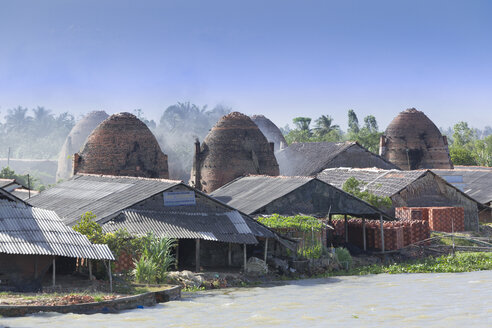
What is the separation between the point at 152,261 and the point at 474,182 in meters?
27.0

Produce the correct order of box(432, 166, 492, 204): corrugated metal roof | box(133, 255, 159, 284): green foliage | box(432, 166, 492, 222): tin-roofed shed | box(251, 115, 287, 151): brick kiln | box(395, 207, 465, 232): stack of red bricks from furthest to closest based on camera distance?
box(251, 115, 287, 151): brick kiln
box(432, 166, 492, 204): corrugated metal roof
box(432, 166, 492, 222): tin-roofed shed
box(395, 207, 465, 232): stack of red bricks
box(133, 255, 159, 284): green foliage

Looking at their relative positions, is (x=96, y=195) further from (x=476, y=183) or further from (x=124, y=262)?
(x=476, y=183)

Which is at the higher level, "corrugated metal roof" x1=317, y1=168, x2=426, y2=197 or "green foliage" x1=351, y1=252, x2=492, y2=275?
"corrugated metal roof" x1=317, y1=168, x2=426, y2=197

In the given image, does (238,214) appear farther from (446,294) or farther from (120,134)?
(120,134)

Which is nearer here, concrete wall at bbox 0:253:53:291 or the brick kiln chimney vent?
concrete wall at bbox 0:253:53:291

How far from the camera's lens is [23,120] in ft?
447

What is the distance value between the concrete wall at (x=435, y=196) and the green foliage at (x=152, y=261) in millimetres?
15375

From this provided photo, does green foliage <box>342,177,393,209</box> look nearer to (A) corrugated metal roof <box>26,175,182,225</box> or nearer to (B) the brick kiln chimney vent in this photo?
(B) the brick kiln chimney vent

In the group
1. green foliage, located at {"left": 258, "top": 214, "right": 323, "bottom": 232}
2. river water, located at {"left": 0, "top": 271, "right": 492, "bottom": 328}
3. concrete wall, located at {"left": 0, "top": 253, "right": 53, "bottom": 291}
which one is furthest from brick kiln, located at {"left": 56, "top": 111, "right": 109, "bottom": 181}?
concrete wall, located at {"left": 0, "top": 253, "right": 53, "bottom": 291}

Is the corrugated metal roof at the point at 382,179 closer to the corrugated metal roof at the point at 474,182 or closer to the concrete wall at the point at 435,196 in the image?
the concrete wall at the point at 435,196

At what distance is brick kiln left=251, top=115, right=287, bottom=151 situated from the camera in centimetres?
7131

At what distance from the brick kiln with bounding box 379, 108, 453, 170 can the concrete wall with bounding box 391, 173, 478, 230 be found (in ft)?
53.8

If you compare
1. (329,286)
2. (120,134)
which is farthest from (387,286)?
(120,134)

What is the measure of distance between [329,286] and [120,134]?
17924mm
